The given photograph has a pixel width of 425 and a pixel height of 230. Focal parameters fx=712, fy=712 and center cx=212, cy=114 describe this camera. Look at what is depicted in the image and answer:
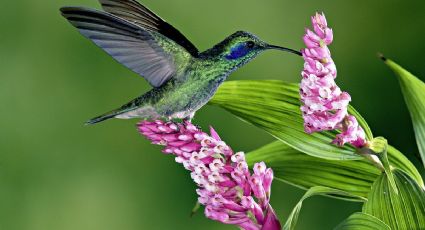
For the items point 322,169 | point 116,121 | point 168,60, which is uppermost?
point 168,60

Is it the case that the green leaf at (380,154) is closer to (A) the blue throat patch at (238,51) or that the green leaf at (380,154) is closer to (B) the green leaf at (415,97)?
(B) the green leaf at (415,97)

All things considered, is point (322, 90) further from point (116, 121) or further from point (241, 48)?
point (116, 121)

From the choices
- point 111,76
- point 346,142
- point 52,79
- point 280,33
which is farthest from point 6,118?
point 346,142

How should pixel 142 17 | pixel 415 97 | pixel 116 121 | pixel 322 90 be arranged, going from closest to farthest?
pixel 322 90, pixel 415 97, pixel 142 17, pixel 116 121

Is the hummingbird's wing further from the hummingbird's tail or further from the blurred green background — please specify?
the blurred green background

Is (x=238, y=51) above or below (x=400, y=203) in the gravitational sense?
above

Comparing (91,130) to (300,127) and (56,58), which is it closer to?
(56,58)

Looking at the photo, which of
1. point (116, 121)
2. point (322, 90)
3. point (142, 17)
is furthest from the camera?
point (116, 121)

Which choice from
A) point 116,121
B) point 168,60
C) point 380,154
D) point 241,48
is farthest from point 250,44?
point 116,121
